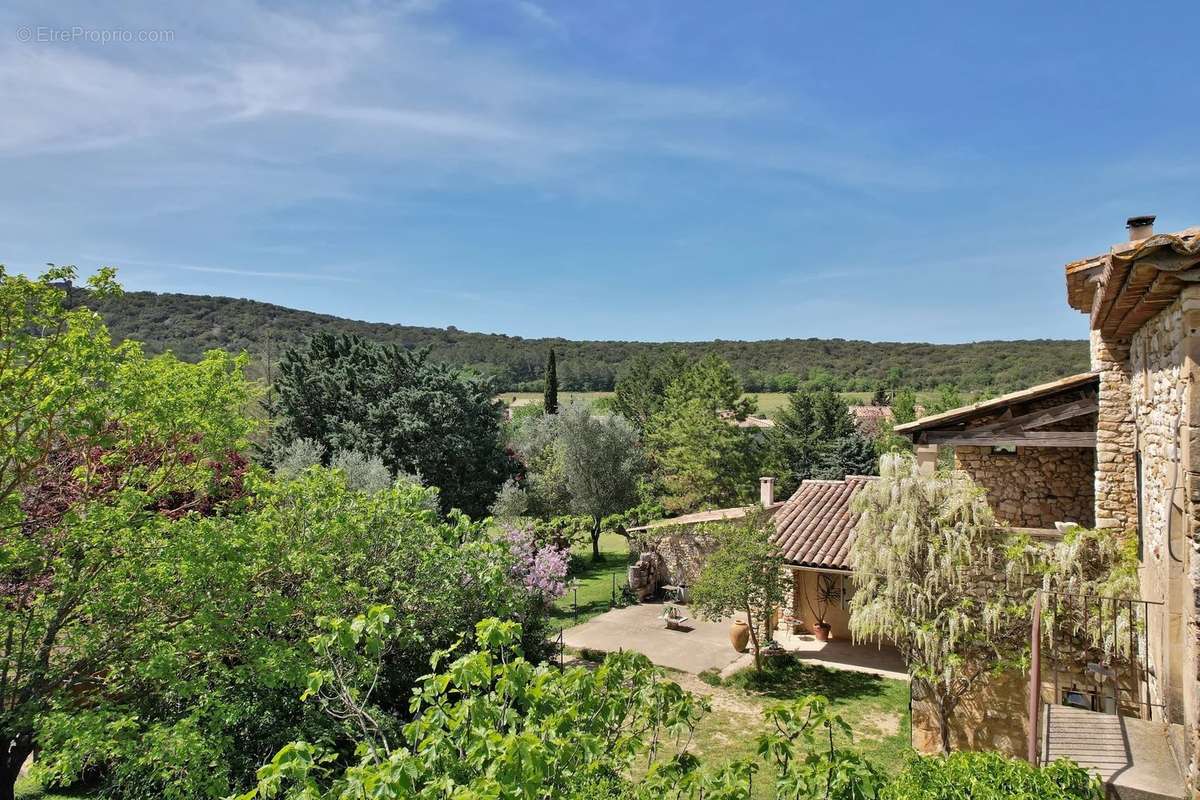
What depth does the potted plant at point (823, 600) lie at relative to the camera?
674 inches

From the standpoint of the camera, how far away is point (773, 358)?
10756 cm

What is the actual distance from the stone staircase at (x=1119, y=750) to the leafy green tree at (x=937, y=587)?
3.92 m

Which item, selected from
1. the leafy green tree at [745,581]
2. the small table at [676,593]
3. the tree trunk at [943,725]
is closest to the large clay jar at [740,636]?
the leafy green tree at [745,581]

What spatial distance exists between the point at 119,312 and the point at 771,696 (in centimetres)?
5891

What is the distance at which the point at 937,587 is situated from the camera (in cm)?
1024

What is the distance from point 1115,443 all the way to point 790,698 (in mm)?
7695

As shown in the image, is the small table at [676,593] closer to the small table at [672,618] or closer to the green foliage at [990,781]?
the small table at [672,618]

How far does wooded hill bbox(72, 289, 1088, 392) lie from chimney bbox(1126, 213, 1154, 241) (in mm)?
55576

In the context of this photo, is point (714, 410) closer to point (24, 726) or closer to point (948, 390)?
point (948, 390)

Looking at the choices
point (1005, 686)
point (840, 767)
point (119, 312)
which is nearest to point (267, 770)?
point (840, 767)

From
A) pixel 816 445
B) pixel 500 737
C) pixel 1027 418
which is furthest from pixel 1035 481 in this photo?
pixel 816 445

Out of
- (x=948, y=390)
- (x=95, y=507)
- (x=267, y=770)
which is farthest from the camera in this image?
(x=948, y=390)

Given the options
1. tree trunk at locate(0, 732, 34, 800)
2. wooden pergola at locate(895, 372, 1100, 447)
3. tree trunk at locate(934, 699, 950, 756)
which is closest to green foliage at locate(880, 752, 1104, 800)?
tree trunk at locate(934, 699, 950, 756)

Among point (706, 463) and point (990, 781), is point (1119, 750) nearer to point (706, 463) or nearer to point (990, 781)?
point (990, 781)
